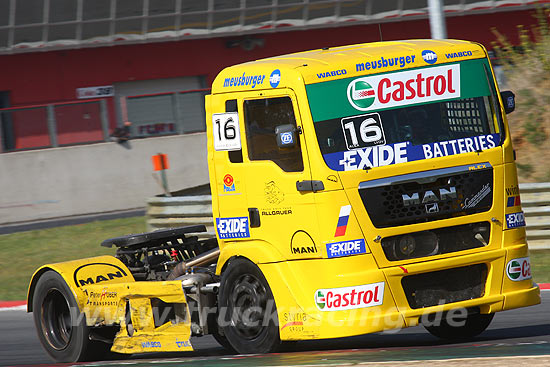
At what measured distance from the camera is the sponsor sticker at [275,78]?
324 inches

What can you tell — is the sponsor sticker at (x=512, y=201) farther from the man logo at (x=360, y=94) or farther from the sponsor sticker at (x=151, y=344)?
the sponsor sticker at (x=151, y=344)

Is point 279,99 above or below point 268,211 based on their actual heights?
above

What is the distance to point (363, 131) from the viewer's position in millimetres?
8016

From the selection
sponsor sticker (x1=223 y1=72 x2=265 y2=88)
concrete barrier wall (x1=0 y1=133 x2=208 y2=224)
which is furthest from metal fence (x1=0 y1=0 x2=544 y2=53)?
sponsor sticker (x1=223 y1=72 x2=265 y2=88)

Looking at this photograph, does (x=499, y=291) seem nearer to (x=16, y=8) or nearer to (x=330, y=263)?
(x=330, y=263)

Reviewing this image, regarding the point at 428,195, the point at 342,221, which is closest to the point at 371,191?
the point at 342,221

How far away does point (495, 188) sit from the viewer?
8.23m

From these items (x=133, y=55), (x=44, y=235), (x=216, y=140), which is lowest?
(x=44, y=235)

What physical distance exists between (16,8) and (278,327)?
21005 mm

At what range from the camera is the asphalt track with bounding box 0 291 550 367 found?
24.2ft

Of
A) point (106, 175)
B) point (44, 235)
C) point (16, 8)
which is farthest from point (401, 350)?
point (16, 8)

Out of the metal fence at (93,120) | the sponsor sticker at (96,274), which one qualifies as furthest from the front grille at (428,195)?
the metal fence at (93,120)

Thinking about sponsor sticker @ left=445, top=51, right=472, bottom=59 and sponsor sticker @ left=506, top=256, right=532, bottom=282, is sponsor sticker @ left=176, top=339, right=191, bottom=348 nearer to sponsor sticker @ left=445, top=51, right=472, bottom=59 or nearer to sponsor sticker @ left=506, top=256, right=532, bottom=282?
sponsor sticker @ left=506, top=256, right=532, bottom=282

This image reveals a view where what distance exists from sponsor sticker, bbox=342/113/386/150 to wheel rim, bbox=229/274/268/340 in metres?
1.42
